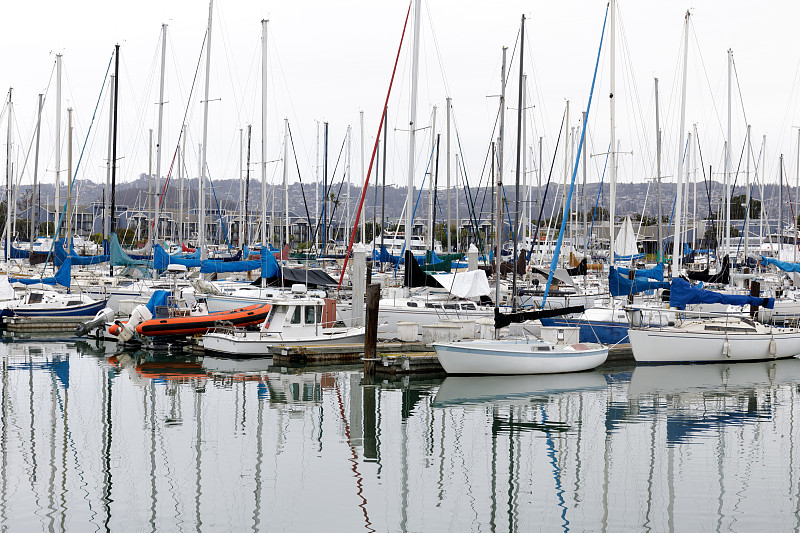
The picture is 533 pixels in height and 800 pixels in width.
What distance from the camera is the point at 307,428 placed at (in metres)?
19.2

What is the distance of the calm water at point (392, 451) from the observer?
43.9 feet

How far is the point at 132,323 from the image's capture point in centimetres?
3203

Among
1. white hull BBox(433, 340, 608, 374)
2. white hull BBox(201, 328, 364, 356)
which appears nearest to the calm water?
white hull BBox(433, 340, 608, 374)

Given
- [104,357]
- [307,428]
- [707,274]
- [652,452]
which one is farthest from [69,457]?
[707,274]

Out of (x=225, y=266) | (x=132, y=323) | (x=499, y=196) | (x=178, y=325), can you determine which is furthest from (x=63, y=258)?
(x=499, y=196)

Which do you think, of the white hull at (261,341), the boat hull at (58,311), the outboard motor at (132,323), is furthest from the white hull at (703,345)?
the boat hull at (58,311)

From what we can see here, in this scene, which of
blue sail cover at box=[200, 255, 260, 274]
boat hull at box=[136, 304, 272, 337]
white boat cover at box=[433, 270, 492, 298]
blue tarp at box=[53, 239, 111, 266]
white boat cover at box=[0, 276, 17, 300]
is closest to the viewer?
boat hull at box=[136, 304, 272, 337]

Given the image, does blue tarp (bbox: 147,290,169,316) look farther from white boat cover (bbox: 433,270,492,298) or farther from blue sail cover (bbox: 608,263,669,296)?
blue sail cover (bbox: 608,263,669,296)

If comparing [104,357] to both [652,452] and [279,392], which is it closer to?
[279,392]

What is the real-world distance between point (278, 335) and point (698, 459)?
15007 mm

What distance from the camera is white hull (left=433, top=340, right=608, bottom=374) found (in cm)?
2433

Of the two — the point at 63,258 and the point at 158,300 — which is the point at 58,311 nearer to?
the point at 158,300

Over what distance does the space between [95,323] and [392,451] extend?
2043cm

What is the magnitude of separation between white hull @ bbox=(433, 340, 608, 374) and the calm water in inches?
13.1
